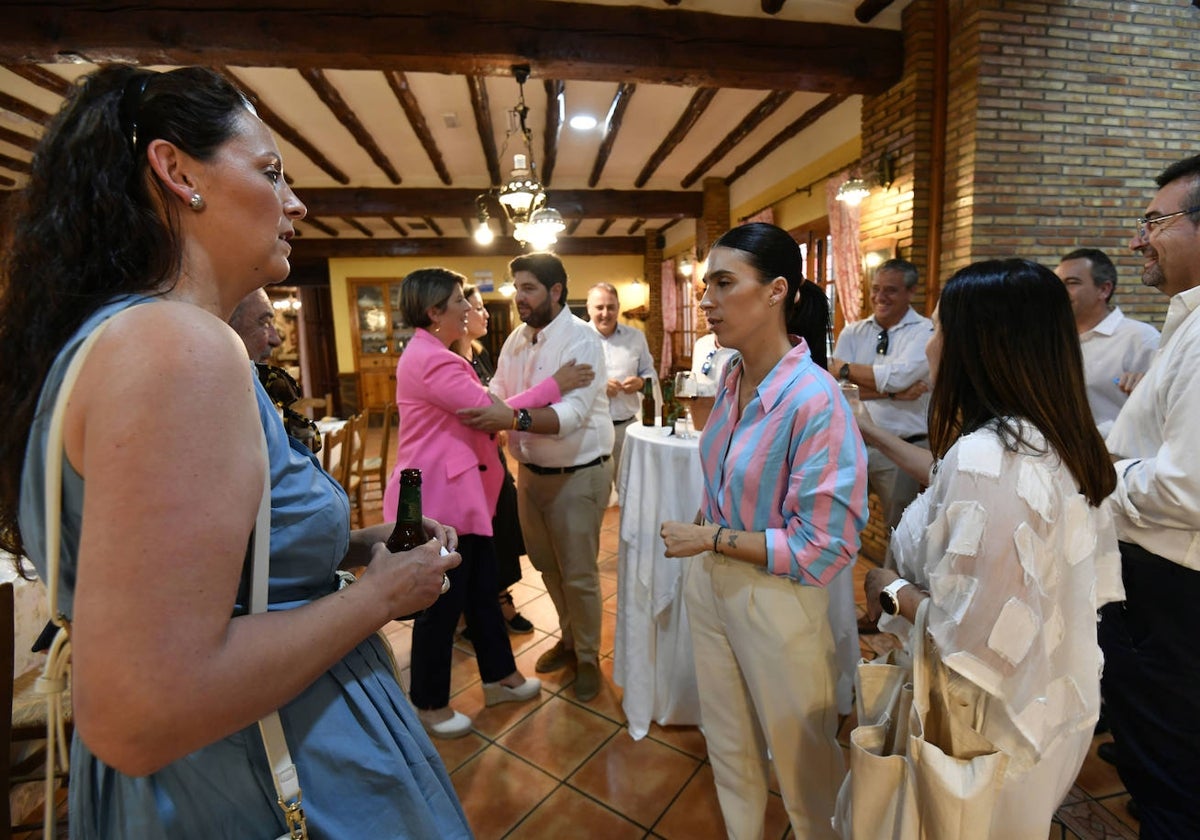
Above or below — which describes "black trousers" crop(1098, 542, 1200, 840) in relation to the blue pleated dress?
below

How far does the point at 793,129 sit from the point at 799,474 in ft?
20.0

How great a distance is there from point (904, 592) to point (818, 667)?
31 centimetres

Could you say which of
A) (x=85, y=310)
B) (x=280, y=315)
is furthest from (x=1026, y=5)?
(x=280, y=315)

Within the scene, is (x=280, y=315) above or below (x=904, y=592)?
above

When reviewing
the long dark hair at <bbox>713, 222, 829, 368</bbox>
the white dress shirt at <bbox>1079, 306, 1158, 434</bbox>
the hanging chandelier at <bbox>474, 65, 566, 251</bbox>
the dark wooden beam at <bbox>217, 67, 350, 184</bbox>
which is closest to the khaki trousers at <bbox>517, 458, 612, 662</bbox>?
the long dark hair at <bbox>713, 222, 829, 368</bbox>

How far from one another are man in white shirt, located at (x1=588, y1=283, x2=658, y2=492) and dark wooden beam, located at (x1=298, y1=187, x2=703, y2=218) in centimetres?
387

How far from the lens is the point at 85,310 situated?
582 millimetres

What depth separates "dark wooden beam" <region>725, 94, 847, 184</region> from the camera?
529 centimetres

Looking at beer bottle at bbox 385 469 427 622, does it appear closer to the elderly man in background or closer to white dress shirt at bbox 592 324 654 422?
the elderly man in background

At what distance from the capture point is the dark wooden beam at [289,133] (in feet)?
A: 16.0

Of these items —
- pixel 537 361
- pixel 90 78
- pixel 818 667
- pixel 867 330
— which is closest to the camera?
pixel 90 78

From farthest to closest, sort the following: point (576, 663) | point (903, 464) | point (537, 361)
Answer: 1. point (576, 663)
2. point (537, 361)
3. point (903, 464)

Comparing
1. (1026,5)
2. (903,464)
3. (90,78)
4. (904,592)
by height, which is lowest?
(904,592)

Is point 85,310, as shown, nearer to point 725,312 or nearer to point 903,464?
point 725,312
